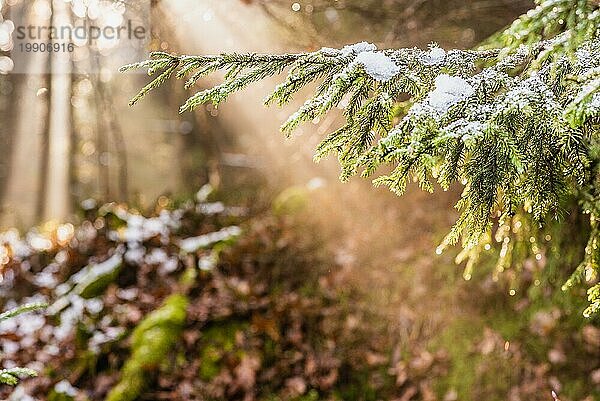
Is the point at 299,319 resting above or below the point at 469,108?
above

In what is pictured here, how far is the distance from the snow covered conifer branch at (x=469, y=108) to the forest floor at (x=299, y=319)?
324 centimetres

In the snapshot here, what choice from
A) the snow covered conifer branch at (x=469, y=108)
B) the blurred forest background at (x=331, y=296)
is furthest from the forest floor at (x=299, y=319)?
the snow covered conifer branch at (x=469, y=108)

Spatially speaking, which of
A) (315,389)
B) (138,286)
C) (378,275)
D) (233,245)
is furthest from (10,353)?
(378,275)

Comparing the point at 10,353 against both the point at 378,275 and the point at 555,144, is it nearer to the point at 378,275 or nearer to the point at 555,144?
the point at 378,275

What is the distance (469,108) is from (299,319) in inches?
181

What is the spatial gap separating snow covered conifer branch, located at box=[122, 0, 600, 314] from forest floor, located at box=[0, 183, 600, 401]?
10.6 feet

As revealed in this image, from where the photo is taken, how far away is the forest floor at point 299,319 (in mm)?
5203

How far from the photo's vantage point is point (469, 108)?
72.6 inches

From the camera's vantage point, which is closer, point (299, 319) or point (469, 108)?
point (469, 108)

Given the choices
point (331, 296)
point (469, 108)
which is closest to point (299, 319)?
point (331, 296)

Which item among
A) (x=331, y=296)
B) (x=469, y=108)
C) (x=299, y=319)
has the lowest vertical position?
(x=469, y=108)

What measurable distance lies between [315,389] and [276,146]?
7.12 m

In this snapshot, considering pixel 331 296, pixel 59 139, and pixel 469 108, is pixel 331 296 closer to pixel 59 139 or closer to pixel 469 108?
pixel 469 108

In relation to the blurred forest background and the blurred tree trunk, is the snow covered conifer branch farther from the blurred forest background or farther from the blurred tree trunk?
the blurred tree trunk
